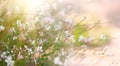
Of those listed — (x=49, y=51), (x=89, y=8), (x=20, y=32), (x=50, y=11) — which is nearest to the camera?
(x=20, y=32)

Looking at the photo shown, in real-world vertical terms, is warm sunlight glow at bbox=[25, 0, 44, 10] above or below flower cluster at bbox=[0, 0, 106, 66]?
above

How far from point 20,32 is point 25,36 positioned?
0.09 m

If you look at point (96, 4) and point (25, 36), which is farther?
point (96, 4)

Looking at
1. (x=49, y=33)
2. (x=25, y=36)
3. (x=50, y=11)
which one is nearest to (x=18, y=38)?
(x=25, y=36)

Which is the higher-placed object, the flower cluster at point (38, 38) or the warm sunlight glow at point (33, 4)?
the warm sunlight glow at point (33, 4)

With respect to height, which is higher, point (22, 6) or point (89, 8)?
point (89, 8)

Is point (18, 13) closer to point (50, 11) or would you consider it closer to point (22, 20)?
point (22, 20)

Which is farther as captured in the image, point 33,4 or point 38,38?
point 33,4

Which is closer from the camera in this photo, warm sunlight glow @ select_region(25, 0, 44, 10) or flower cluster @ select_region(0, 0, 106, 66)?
flower cluster @ select_region(0, 0, 106, 66)

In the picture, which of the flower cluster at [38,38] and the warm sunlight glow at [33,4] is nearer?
the flower cluster at [38,38]

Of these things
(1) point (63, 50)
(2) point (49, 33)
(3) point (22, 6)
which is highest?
(3) point (22, 6)

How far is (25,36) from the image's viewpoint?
3289 mm

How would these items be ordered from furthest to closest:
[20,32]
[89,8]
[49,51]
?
1. [89,8]
2. [49,51]
3. [20,32]

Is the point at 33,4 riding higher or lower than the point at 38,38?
higher
